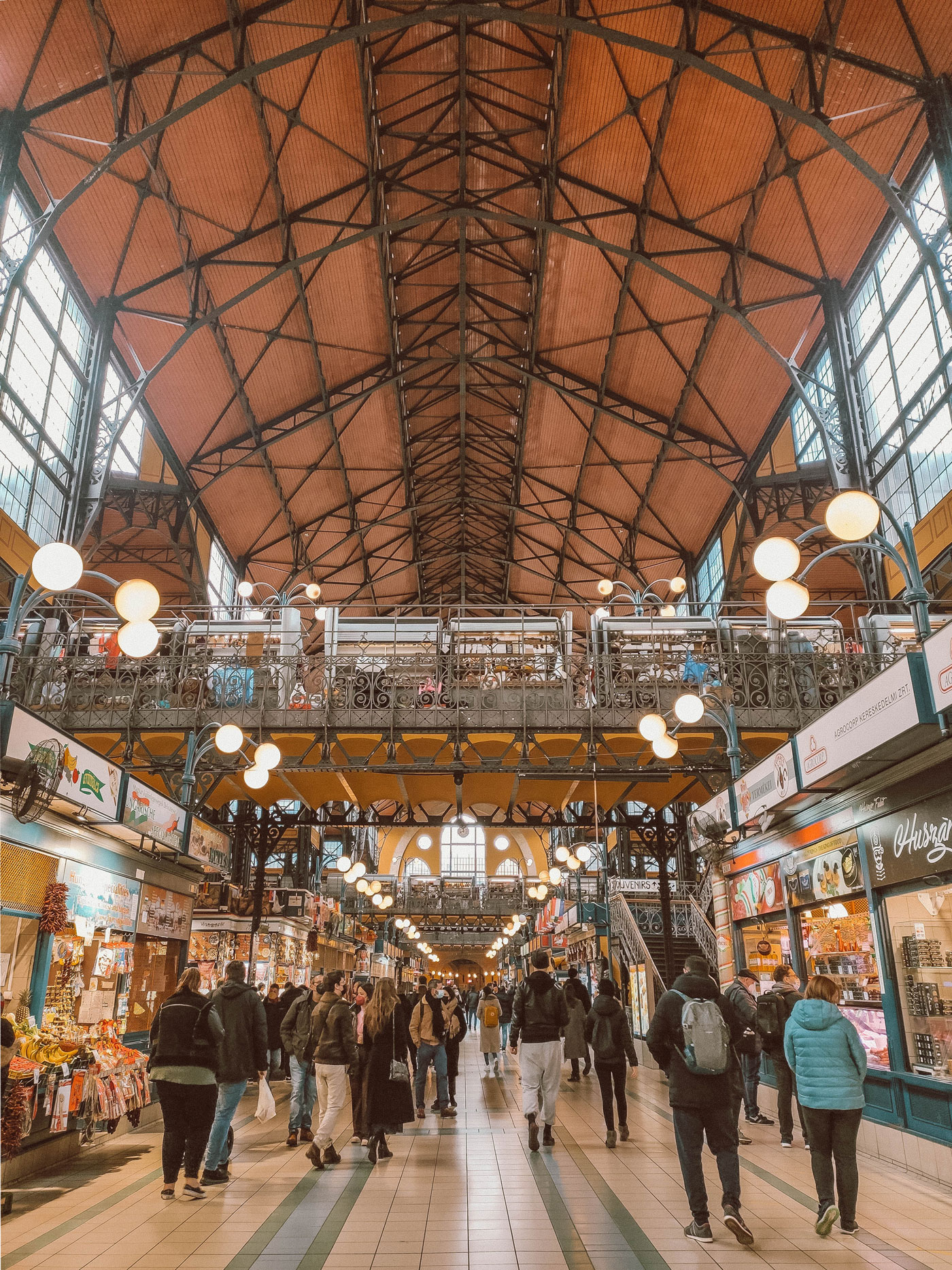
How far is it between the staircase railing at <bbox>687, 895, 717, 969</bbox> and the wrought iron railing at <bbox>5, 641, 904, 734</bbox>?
21.8 feet

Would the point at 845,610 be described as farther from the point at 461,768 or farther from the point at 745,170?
the point at 461,768

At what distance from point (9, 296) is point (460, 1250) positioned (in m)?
14.1

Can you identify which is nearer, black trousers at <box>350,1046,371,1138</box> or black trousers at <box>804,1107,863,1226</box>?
black trousers at <box>804,1107,863,1226</box>

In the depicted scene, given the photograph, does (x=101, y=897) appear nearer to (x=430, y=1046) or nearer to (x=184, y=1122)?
(x=184, y=1122)

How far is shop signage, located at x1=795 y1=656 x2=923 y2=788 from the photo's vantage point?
6.58 metres

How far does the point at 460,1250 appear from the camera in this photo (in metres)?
5.05

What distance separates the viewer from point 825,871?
31.3 feet

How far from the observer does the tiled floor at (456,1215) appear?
4887 mm

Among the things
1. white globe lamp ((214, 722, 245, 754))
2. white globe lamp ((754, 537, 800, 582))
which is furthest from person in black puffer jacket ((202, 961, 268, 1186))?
white globe lamp ((754, 537, 800, 582))

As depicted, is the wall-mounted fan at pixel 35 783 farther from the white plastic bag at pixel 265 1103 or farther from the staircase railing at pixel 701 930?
the staircase railing at pixel 701 930

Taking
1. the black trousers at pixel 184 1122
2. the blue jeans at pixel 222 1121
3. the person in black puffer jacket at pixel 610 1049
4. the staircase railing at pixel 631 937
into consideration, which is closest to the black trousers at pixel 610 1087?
the person in black puffer jacket at pixel 610 1049

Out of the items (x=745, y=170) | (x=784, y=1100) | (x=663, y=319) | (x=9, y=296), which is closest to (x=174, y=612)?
(x=9, y=296)

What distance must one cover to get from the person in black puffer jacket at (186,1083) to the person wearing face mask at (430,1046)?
4.00 metres

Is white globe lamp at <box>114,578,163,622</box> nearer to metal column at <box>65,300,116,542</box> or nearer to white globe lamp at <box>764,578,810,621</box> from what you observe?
white globe lamp at <box>764,578,810,621</box>
